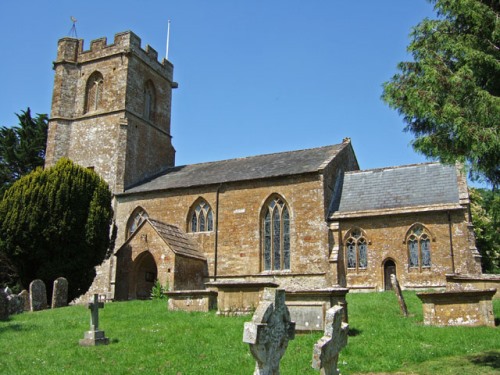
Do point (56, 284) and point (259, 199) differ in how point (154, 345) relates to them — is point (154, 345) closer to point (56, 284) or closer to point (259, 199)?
point (56, 284)

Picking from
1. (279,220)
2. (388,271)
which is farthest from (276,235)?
(388,271)

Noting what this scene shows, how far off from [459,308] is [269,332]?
879 cm

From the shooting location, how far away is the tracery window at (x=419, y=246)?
2305cm

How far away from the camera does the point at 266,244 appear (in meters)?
25.5

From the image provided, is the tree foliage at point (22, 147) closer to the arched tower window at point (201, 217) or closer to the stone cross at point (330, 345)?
the arched tower window at point (201, 217)

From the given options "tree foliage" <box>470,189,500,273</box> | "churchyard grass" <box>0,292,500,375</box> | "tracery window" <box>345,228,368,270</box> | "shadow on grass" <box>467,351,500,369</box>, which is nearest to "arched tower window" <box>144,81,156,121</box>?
"tracery window" <box>345,228,368,270</box>

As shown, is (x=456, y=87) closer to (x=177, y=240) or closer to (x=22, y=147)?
(x=177, y=240)

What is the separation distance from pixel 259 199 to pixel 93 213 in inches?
333

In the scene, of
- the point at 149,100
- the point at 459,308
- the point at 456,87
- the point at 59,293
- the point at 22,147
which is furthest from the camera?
the point at 22,147

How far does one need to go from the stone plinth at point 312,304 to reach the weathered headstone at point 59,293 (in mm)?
12815

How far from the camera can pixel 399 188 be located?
2566 cm

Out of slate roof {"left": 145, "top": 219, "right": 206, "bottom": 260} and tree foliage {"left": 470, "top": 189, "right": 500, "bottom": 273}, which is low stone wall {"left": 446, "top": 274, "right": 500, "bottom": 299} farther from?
tree foliage {"left": 470, "top": 189, "right": 500, "bottom": 273}

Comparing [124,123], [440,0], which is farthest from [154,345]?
[124,123]

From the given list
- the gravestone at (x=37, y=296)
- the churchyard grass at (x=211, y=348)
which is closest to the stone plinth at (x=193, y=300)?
the churchyard grass at (x=211, y=348)
